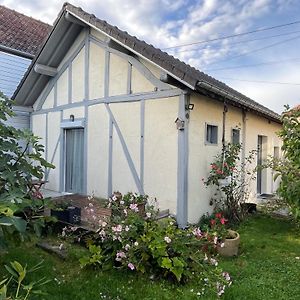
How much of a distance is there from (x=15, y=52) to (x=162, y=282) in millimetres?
11346

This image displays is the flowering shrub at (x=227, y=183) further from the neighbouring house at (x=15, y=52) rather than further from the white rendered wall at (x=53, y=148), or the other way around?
the neighbouring house at (x=15, y=52)

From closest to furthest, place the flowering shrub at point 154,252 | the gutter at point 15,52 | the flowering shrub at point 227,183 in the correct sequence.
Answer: the flowering shrub at point 154,252
the flowering shrub at point 227,183
the gutter at point 15,52

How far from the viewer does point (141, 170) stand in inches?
276

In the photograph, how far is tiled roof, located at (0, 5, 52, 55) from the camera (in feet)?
39.5

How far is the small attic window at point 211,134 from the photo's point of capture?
7122mm

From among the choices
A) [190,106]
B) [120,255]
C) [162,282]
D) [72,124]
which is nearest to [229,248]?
[162,282]

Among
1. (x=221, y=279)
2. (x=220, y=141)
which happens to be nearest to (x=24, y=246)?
(x=221, y=279)

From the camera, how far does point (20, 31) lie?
517 inches

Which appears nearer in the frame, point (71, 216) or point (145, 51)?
point (71, 216)

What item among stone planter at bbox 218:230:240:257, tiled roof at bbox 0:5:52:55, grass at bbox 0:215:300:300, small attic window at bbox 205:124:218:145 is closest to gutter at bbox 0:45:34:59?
tiled roof at bbox 0:5:52:55

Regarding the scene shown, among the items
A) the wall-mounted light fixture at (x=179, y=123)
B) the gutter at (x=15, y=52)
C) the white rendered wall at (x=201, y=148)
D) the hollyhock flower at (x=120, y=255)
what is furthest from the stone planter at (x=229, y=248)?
the gutter at (x=15, y=52)

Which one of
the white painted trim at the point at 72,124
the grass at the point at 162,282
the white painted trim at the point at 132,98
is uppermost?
the white painted trim at the point at 132,98

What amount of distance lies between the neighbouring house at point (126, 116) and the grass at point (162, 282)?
6.12 ft

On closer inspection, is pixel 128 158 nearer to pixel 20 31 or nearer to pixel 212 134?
pixel 212 134
